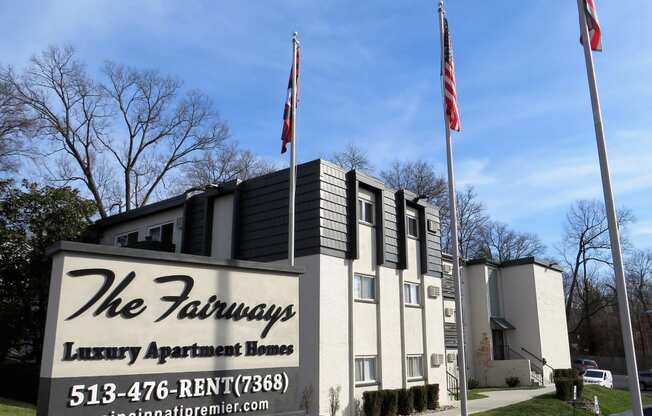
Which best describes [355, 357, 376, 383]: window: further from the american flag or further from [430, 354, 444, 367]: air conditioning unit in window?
the american flag

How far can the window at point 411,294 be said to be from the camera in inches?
845

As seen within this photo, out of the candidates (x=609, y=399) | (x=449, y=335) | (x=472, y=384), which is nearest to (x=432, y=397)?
(x=449, y=335)

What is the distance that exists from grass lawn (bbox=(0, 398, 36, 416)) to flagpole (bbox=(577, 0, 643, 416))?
48.2ft

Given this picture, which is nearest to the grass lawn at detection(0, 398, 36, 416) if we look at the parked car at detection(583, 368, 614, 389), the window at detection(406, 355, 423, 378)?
the window at detection(406, 355, 423, 378)

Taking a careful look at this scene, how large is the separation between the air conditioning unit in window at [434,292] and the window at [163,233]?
10634mm

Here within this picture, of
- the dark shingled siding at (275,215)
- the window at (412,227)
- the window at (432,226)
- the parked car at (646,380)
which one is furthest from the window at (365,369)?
the parked car at (646,380)

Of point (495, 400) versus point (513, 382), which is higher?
point (513, 382)

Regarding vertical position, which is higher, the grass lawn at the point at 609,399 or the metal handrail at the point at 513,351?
the metal handrail at the point at 513,351

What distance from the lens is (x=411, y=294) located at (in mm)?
21844

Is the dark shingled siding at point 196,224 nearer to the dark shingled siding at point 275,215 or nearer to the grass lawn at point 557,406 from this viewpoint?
the dark shingled siding at point 275,215

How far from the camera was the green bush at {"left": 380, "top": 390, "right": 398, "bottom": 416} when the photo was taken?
18.5 meters

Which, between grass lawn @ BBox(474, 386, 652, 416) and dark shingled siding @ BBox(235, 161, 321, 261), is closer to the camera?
dark shingled siding @ BBox(235, 161, 321, 261)

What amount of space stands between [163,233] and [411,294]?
1041cm

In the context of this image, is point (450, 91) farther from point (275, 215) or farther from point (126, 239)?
point (126, 239)
